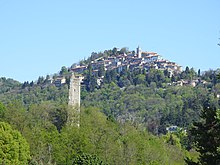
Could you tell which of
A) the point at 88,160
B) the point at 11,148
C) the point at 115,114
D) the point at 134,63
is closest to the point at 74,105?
the point at 11,148

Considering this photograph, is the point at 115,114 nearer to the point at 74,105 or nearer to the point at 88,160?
the point at 74,105

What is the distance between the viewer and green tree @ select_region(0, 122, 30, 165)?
33719mm

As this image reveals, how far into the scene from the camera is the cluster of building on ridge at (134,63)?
151 m

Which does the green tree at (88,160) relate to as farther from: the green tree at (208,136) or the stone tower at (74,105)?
the stone tower at (74,105)

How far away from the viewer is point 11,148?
3422 cm

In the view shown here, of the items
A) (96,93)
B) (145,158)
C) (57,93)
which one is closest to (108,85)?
(96,93)

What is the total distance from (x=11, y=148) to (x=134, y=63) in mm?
122486

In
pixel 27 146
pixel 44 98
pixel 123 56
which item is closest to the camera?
pixel 27 146

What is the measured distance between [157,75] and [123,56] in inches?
1091

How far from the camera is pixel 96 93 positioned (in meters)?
132

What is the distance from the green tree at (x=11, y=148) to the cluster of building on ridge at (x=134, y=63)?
370 feet

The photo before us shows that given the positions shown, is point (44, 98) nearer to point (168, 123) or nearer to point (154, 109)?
point (154, 109)

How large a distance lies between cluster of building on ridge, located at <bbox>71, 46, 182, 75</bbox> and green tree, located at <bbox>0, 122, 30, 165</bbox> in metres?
113

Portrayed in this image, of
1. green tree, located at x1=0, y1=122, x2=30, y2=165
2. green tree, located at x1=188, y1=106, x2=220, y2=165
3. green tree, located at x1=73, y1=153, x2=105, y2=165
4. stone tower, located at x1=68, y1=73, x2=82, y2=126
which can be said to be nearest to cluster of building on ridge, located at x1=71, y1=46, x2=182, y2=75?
stone tower, located at x1=68, y1=73, x2=82, y2=126
